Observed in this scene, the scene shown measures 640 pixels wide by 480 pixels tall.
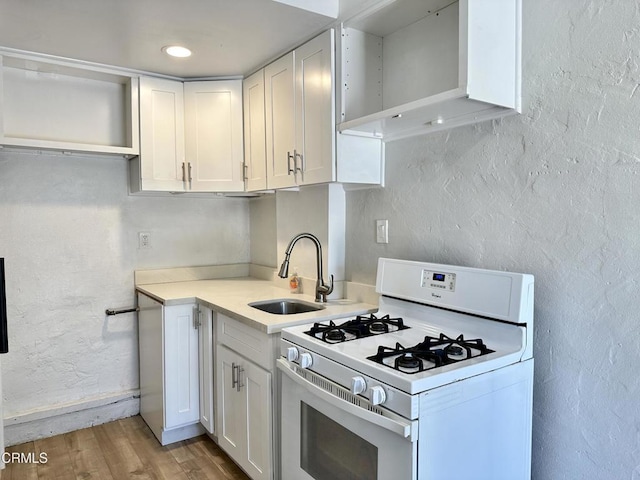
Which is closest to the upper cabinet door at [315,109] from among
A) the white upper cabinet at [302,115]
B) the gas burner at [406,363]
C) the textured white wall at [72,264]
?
the white upper cabinet at [302,115]

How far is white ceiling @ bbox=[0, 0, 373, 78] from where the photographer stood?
1857mm

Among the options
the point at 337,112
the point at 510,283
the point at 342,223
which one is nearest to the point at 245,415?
the point at 342,223

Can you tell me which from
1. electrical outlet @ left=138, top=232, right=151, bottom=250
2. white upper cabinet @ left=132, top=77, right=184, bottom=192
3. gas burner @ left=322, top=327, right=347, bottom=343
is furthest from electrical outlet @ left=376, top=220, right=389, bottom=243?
electrical outlet @ left=138, top=232, right=151, bottom=250

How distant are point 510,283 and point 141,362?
232cm

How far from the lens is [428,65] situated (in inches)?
75.2

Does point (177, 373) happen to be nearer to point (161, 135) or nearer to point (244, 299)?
point (244, 299)

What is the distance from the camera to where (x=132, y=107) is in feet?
8.67

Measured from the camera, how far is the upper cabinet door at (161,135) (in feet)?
8.66

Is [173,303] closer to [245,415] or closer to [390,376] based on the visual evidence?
[245,415]

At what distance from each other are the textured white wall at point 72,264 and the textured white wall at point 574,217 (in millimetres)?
2095

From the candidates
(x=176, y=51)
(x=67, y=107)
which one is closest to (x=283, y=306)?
(x=176, y=51)

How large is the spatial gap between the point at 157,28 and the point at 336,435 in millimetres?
1859

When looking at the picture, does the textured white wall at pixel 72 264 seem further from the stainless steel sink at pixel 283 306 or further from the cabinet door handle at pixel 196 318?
the stainless steel sink at pixel 283 306

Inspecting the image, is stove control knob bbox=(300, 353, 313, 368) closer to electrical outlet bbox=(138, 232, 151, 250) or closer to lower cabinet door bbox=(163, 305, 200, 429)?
lower cabinet door bbox=(163, 305, 200, 429)
